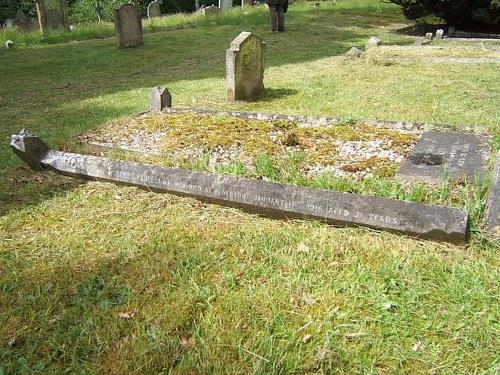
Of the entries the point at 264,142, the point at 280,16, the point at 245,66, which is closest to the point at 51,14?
the point at 280,16

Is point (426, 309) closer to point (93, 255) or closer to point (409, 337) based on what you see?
point (409, 337)

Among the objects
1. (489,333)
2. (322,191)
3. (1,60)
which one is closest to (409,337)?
(489,333)

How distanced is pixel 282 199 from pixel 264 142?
1.45 meters

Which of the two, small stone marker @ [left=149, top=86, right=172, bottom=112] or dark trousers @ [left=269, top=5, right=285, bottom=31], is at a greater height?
dark trousers @ [left=269, top=5, right=285, bottom=31]

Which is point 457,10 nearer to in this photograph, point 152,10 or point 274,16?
point 274,16

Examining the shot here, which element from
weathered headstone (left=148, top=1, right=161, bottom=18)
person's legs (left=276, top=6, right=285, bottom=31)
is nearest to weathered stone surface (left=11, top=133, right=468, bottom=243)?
person's legs (left=276, top=6, right=285, bottom=31)

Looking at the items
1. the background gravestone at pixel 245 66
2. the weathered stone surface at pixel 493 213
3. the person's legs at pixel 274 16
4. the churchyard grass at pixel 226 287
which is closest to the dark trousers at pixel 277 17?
the person's legs at pixel 274 16

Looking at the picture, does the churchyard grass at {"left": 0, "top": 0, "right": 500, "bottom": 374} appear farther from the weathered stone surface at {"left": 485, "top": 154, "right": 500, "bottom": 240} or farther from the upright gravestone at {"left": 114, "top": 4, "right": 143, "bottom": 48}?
the upright gravestone at {"left": 114, "top": 4, "right": 143, "bottom": 48}

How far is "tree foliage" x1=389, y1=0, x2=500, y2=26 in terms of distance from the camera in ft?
49.3

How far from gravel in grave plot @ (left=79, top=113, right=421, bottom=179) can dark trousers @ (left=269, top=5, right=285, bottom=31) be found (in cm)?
1262

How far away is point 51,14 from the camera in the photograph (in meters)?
18.2

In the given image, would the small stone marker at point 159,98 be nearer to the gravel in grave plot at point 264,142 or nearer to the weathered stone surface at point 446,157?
the gravel in grave plot at point 264,142

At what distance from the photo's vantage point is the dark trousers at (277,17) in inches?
656

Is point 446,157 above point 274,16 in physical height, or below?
below
